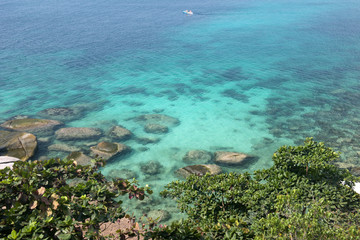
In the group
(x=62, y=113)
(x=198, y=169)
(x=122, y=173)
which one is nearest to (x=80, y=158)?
(x=122, y=173)

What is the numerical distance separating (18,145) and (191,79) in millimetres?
17879

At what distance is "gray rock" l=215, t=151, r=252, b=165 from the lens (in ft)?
54.2

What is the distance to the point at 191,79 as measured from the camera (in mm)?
30047

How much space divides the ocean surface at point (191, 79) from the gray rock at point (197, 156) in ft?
1.99

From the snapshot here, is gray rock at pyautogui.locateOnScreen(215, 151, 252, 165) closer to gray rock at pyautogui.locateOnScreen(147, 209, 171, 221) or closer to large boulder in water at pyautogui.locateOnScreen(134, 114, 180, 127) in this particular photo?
gray rock at pyautogui.locateOnScreen(147, 209, 171, 221)

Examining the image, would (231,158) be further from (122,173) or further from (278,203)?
(278,203)

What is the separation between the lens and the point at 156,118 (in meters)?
22.5

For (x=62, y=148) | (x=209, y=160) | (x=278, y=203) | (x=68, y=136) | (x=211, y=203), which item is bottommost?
(x=209, y=160)

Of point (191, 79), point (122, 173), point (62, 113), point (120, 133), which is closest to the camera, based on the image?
point (122, 173)

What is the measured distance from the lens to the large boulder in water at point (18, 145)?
16.3 metres

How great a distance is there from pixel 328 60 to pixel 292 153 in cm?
2849

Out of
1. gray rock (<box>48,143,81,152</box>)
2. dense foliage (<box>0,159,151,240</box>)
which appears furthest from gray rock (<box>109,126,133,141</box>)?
dense foliage (<box>0,159,151,240</box>)

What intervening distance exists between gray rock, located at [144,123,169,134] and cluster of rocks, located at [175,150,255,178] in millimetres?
3460

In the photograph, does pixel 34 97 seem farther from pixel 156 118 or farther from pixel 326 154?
pixel 326 154
